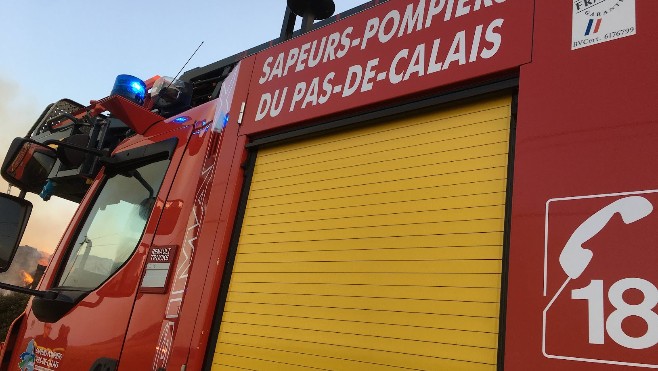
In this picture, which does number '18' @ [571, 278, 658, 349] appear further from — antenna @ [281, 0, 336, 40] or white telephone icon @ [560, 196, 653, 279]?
antenna @ [281, 0, 336, 40]

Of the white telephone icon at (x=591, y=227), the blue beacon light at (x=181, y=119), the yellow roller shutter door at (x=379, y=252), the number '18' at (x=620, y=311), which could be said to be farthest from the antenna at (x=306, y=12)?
the number '18' at (x=620, y=311)

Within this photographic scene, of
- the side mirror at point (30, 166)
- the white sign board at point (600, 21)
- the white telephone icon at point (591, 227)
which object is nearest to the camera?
the white telephone icon at point (591, 227)

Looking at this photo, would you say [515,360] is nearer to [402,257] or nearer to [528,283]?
[528,283]

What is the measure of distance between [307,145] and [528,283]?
120 cm

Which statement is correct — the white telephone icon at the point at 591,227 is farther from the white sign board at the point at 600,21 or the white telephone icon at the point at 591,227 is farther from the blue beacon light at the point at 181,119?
the blue beacon light at the point at 181,119

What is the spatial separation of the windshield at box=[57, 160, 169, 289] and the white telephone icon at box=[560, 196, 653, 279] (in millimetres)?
2138

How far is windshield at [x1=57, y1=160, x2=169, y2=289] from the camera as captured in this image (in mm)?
2848

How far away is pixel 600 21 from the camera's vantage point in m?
1.60

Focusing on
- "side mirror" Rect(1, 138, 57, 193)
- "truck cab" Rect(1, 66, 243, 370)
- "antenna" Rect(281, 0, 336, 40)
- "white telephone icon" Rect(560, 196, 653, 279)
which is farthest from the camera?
"side mirror" Rect(1, 138, 57, 193)

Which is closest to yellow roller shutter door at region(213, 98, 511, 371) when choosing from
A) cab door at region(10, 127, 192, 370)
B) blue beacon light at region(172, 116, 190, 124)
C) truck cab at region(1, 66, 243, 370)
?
truck cab at region(1, 66, 243, 370)

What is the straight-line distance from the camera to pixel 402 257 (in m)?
1.82

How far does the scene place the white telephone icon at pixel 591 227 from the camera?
1331 mm

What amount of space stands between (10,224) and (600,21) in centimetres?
278

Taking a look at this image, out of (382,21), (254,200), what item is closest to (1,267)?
(254,200)
